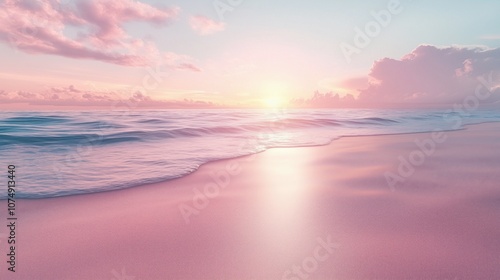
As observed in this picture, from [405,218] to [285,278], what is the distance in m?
1.81

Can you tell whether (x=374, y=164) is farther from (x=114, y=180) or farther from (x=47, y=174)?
(x=47, y=174)

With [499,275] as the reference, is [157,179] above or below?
above

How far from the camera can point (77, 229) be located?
10.2 ft

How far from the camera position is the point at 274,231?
2973mm

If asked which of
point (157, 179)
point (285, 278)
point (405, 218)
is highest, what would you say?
point (157, 179)

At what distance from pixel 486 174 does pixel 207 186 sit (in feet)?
17.0

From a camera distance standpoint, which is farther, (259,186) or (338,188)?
(259,186)

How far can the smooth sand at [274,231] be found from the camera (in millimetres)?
2291

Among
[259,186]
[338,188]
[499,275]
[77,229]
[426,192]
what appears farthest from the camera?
[259,186]

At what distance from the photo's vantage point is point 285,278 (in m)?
2.20

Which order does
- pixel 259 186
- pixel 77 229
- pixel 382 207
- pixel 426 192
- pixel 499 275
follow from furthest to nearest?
pixel 259 186 < pixel 426 192 < pixel 382 207 < pixel 77 229 < pixel 499 275

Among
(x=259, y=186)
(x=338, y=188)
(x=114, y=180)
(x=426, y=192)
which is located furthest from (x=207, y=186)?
(x=426, y=192)

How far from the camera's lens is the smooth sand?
2291 millimetres


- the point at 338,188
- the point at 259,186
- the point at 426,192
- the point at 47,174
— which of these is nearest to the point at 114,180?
the point at 47,174
